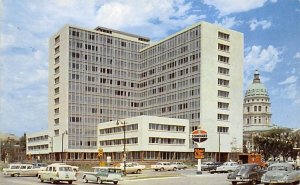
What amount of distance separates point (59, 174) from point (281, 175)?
18.3 meters

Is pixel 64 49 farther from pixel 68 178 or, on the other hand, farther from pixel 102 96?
pixel 68 178

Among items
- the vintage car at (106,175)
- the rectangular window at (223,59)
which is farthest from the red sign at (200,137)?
the rectangular window at (223,59)

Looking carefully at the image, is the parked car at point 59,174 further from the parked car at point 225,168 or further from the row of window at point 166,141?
the row of window at point 166,141

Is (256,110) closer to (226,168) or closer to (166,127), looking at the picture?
(166,127)

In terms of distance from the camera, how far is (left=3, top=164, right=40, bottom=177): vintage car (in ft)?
161

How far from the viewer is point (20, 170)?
50281mm

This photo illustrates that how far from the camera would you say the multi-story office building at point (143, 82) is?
101000 mm

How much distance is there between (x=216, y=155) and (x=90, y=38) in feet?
155

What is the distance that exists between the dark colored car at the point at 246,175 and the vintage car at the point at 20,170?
23.6 m

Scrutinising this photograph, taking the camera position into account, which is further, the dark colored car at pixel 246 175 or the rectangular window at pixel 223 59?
the rectangular window at pixel 223 59

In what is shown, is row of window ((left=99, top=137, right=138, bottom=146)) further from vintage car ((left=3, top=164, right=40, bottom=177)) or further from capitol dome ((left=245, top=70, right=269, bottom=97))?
capitol dome ((left=245, top=70, right=269, bottom=97))

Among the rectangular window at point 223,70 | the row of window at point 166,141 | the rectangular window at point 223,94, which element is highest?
the rectangular window at point 223,70

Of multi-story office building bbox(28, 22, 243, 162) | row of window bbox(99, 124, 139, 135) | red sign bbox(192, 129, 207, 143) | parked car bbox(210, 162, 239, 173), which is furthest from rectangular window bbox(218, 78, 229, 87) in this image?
red sign bbox(192, 129, 207, 143)

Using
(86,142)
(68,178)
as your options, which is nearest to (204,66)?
(86,142)
